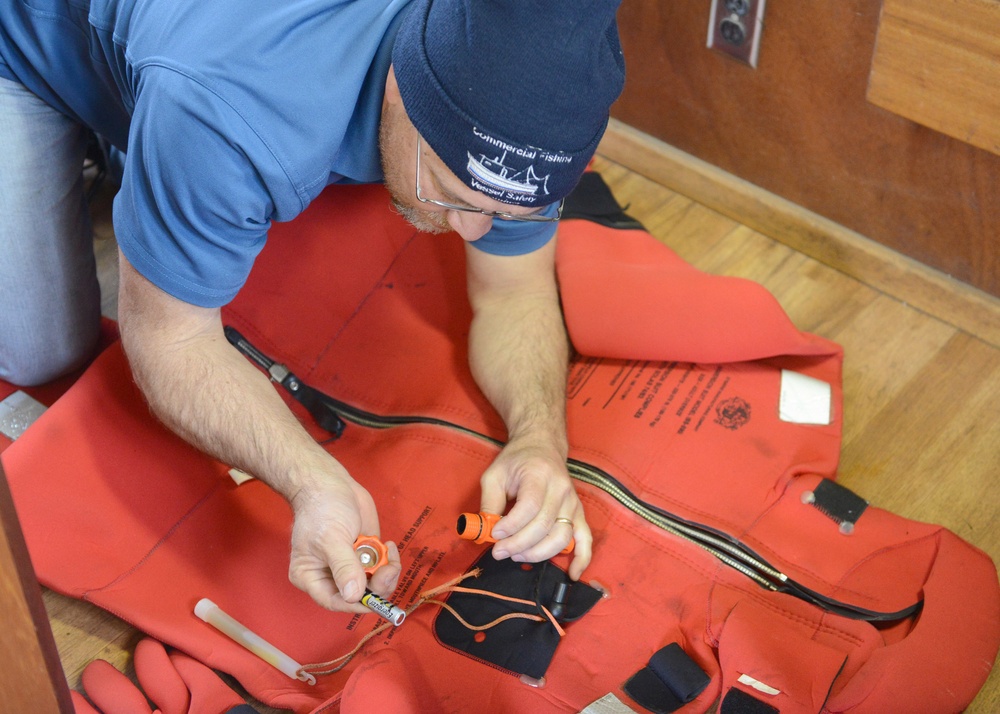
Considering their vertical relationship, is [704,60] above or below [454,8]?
below

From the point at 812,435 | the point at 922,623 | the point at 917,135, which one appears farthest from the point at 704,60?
the point at 922,623

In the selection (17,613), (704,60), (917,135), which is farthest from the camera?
(704,60)

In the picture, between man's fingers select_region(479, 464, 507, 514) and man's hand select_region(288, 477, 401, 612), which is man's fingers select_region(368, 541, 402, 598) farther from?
man's fingers select_region(479, 464, 507, 514)

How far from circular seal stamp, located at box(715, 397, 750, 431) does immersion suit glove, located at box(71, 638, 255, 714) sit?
869mm

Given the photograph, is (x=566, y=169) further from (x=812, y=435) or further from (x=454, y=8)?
(x=812, y=435)

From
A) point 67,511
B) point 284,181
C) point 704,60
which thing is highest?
point 284,181

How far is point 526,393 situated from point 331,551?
47cm

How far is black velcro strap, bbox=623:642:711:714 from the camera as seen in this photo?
4.16 feet

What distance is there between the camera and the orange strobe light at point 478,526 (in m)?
1.27

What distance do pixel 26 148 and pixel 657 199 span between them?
4.44 feet

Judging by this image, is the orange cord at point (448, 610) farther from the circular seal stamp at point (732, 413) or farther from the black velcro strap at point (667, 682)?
the circular seal stamp at point (732, 413)

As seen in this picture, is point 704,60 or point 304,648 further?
point 704,60

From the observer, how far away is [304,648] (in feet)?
4.52

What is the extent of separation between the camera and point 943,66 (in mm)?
1590
